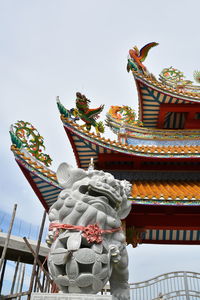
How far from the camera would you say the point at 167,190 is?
19.5 ft

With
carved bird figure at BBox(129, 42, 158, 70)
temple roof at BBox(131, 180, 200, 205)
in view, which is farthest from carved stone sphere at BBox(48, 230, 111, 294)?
carved bird figure at BBox(129, 42, 158, 70)

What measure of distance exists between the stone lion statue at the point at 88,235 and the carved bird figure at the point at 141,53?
694cm

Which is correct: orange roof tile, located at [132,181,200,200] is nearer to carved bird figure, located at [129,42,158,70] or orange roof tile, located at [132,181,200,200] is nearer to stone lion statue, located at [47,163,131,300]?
stone lion statue, located at [47,163,131,300]

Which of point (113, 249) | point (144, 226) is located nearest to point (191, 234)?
point (144, 226)

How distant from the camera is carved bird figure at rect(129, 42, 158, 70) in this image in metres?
8.88

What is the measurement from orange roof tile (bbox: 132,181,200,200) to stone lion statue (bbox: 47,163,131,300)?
240 cm

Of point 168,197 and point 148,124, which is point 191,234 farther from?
point 148,124

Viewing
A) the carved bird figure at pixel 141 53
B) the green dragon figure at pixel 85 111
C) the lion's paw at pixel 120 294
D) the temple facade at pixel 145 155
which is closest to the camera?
Result: the lion's paw at pixel 120 294

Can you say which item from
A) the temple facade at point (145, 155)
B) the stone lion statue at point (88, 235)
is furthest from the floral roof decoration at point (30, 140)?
the stone lion statue at point (88, 235)

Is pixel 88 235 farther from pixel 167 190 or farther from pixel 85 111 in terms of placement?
pixel 85 111

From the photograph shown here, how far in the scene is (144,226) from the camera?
233 inches

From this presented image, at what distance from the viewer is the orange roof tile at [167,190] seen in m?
5.18

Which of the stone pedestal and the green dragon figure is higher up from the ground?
the green dragon figure

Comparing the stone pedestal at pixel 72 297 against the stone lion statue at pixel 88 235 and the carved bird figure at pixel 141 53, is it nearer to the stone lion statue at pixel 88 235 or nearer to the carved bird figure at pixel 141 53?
the stone lion statue at pixel 88 235
